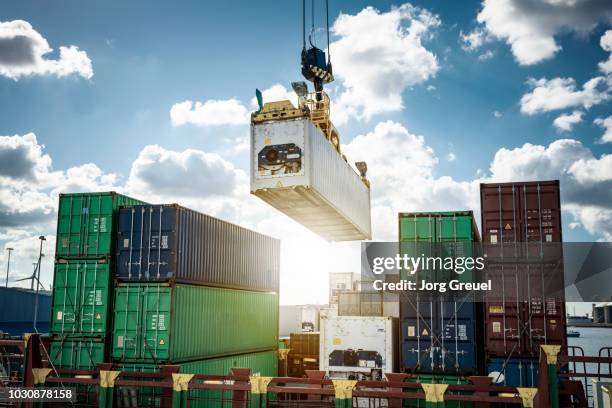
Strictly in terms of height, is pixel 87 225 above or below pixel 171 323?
above

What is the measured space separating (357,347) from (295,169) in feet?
24.1

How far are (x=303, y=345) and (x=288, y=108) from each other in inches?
536

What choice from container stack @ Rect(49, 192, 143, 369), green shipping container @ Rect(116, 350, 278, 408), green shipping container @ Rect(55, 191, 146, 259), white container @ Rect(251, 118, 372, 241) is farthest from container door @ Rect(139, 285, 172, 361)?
white container @ Rect(251, 118, 372, 241)

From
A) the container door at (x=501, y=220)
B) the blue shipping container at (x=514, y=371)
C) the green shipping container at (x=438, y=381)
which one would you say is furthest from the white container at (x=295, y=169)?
the blue shipping container at (x=514, y=371)

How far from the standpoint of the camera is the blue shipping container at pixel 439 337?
671 inches

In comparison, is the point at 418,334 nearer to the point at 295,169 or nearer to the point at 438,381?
the point at 438,381

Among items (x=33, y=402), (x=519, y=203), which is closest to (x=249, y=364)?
(x=33, y=402)

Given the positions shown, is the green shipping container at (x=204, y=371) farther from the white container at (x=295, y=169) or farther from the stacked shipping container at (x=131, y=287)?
the white container at (x=295, y=169)

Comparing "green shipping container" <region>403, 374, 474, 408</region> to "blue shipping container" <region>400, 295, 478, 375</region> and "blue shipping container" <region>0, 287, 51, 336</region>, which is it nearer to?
"blue shipping container" <region>400, 295, 478, 375</region>

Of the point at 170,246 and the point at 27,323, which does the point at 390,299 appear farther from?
the point at 27,323

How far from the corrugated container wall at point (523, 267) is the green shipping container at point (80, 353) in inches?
499

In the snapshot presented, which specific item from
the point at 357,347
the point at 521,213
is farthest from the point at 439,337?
the point at 521,213

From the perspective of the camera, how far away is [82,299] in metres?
18.5

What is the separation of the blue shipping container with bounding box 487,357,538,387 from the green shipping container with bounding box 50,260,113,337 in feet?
41.9
